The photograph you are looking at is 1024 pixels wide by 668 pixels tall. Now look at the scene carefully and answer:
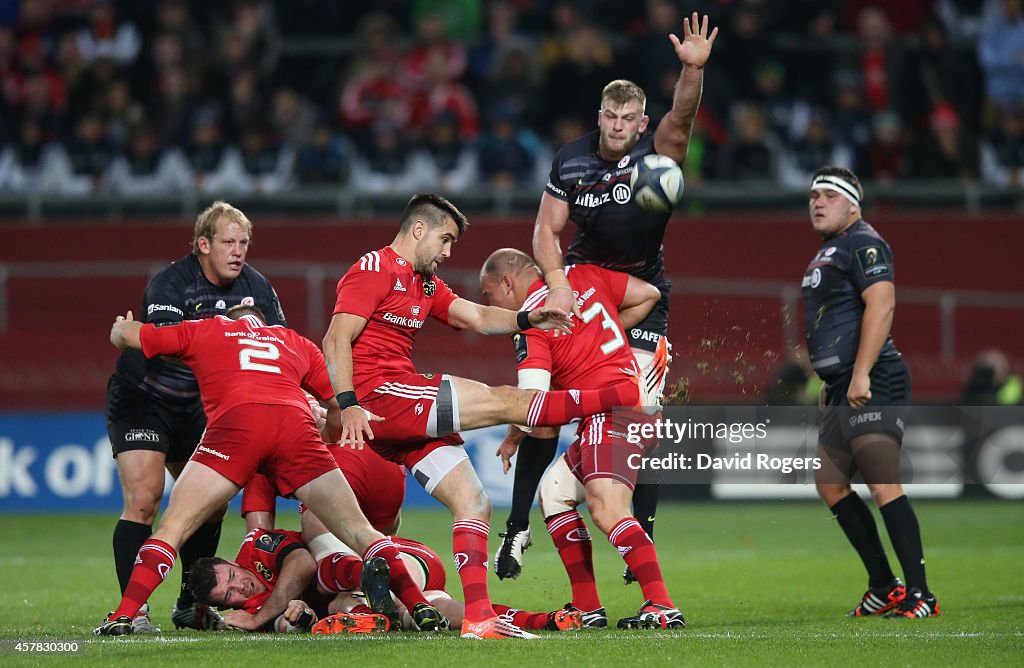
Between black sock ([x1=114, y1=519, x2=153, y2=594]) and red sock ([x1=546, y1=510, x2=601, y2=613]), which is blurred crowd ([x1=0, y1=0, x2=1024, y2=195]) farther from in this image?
red sock ([x1=546, y1=510, x2=601, y2=613])

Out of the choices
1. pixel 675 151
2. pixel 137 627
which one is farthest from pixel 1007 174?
pixel 137 627

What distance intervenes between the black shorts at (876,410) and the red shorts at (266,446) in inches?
117

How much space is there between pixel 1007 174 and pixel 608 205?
1000 cm

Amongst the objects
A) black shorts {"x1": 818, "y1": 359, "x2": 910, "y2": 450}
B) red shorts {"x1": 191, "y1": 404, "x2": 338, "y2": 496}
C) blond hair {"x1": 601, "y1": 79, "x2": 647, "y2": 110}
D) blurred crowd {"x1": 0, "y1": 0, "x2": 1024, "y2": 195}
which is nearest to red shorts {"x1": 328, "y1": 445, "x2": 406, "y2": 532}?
red shorts {"x1": 191, "y1": 404, "x2": 338, "y2": 496}

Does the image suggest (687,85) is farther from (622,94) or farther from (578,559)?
(578,559)

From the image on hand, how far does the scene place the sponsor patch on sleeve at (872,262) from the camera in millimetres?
8148

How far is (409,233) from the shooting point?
292 inches

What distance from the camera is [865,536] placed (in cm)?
822

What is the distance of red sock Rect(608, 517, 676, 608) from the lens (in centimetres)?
711

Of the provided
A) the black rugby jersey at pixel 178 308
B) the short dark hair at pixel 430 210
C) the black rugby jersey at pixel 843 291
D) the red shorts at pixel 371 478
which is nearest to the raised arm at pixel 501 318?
the short dark hair at pixel 430 210

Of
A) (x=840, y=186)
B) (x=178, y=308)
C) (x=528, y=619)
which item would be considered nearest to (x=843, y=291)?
(x=840, y=186)

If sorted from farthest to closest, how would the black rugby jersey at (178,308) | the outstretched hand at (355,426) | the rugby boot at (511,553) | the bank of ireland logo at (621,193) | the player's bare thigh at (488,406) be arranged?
the bank of ireland logo at (621,193) → the black rugby jersey at (178,308) → the rugby boot at (511,553) → the player's bare thigh at (488,406) → the outstretched hand at (355,426)

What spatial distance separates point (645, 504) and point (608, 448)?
0.93 meters

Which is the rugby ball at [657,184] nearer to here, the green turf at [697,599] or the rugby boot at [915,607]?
the green turf at [697,599]
